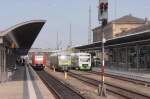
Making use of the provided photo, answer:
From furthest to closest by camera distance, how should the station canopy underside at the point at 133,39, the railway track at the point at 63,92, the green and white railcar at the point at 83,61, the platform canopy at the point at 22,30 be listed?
the green and white railcar at the point at 83,61 < the station canopy underside at the point at 133,39 < the platform canopy at the point at 22,30 < the railway track at the point at 63,92

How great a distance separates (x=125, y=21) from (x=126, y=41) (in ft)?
269

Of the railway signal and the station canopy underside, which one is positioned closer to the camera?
the railway signal

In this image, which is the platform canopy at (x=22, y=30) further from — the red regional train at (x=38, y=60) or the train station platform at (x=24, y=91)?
the red regional train at (x=38, y=60)

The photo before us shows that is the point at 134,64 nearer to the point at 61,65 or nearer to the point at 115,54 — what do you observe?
the point at 115,54

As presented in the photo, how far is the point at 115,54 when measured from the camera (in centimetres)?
6631

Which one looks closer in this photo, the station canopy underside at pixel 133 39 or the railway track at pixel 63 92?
the railway track at pixel 63 92

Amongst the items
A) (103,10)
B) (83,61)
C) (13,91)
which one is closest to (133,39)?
(13,91)

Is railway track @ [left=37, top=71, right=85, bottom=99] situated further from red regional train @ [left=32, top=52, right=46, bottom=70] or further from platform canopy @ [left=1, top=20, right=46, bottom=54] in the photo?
red regional train @ [left=32, top=52, right=46, bottom=70]

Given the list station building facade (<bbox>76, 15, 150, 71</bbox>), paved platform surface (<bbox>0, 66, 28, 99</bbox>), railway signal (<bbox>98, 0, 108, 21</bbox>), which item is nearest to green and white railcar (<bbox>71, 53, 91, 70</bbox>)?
station building facade (<bbox>76, 15, 150, 71</bbox>)

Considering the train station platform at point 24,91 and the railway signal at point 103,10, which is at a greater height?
the railway signal at point 103,10

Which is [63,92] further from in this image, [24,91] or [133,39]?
[133,39]

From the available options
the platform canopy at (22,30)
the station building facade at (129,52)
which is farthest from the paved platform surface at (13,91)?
the station building facade at (129,52)

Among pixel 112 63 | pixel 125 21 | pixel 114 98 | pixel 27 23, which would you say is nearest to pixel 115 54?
pixel 112 63

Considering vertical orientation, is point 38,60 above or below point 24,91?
above
